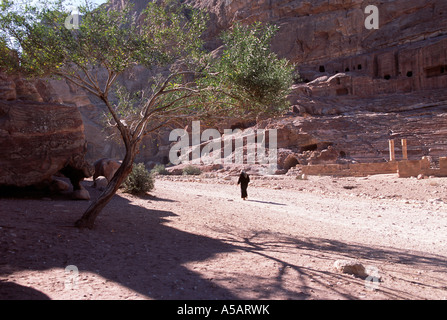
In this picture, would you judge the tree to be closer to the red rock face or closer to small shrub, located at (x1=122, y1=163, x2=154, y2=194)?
the red rock face

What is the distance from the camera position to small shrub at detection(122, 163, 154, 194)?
12.2m

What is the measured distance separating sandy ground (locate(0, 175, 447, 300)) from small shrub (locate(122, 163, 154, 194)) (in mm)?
1413

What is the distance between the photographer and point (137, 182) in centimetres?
1234

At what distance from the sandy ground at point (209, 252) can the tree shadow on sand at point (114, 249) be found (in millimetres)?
15

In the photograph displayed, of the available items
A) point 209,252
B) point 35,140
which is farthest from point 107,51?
point 209,252

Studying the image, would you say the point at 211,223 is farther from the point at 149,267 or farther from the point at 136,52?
the point at 136,52

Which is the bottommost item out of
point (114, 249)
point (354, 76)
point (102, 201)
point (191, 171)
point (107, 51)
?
point (114, 249)

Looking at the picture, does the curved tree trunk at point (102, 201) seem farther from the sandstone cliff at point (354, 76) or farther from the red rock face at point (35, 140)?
the sandstone cliff at point (354, 76)

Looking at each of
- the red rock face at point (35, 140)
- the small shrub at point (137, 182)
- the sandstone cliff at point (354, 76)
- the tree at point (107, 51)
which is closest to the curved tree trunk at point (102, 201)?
the tree at point (107, 51)

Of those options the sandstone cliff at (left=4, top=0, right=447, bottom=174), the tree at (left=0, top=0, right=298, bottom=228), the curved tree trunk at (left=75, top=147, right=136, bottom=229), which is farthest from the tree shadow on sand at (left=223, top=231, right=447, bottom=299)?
the sandstone cliff at (left=4, top=0, right=447, bottom=174)

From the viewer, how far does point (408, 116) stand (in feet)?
110

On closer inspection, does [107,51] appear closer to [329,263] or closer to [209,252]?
[209,252]

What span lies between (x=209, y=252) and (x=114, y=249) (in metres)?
1.62

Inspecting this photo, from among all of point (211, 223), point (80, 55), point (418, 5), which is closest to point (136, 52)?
point (80, 55)
